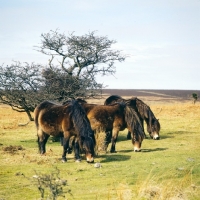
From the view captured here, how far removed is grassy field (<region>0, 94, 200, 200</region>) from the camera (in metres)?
7.22

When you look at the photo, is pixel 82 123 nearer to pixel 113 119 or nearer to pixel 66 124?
pixel 66 124

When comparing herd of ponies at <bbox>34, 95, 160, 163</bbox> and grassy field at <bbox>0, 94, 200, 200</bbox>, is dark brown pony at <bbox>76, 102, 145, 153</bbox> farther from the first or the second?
grassy field at <bbox>0, 94, 200, 200</bbox>

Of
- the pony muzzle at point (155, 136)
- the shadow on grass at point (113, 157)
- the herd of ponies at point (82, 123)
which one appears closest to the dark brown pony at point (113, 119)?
the herd of ponies at point (82, 123)

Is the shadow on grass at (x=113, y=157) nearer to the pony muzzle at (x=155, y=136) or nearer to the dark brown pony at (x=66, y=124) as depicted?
the dark brown pony at (x=66, y=124)

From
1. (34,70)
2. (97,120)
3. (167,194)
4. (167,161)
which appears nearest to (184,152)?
(167,161)

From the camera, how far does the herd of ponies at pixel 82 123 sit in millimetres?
10906

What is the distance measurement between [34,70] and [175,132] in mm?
8456

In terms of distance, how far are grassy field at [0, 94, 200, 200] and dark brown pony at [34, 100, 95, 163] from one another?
0.55m

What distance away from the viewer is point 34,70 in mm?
17656

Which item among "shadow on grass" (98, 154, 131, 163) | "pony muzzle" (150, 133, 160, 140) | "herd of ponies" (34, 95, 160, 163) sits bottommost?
"shadow on grass" (98, 154, 131, 163)

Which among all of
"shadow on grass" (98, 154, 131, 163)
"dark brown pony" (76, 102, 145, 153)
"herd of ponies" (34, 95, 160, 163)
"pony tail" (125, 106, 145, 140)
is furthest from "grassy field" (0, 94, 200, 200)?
"dark brown pony" (76, 102, 145, 153)

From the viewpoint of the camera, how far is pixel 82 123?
11.0 meters

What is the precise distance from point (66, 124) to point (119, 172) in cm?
265

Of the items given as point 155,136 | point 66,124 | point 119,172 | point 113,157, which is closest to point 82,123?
point 66,124
